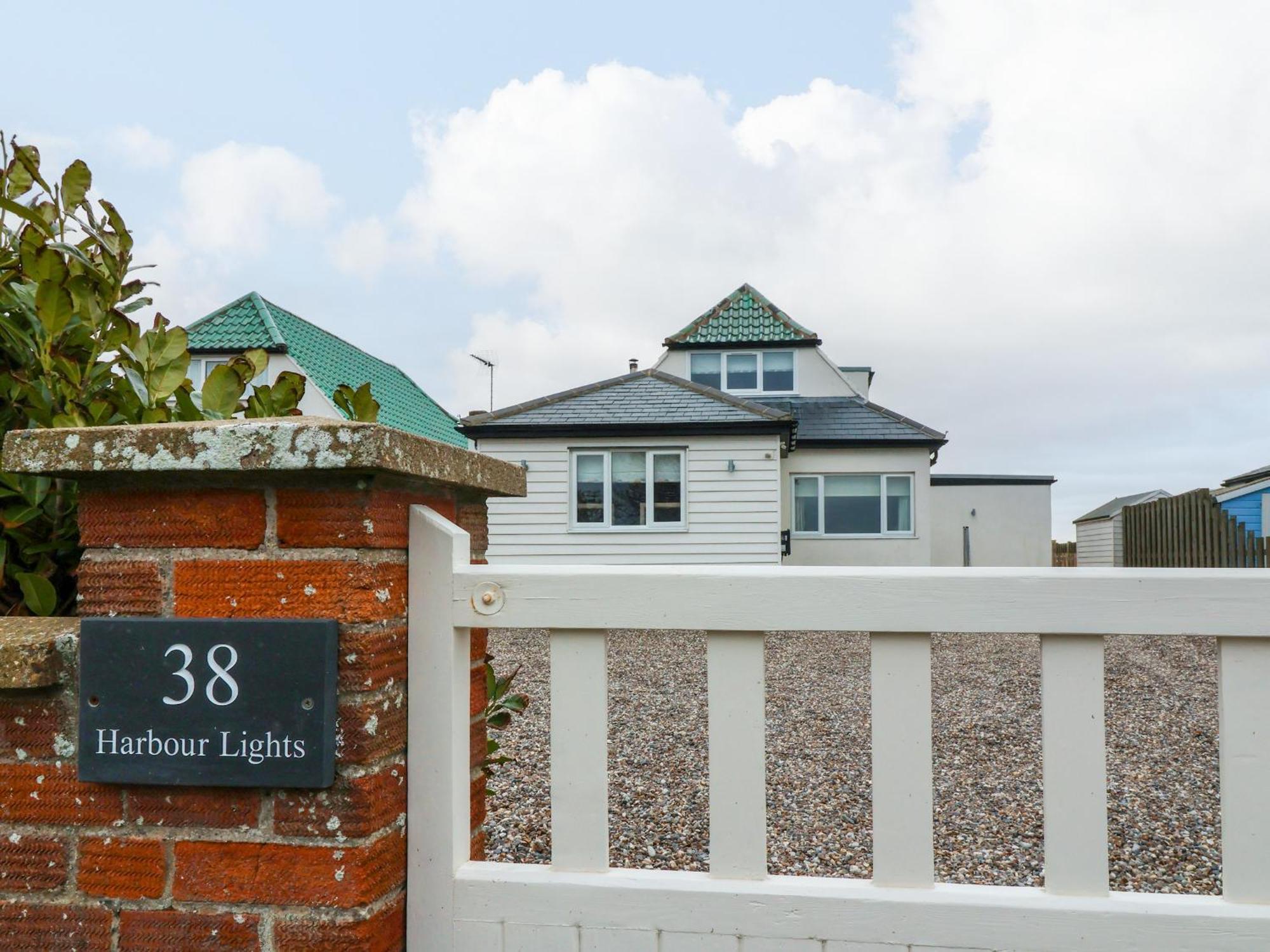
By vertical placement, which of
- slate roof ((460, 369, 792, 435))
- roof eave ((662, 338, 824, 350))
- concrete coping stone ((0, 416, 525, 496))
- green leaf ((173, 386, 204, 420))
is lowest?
concrete coping stone ((0, 416, 525, 496))

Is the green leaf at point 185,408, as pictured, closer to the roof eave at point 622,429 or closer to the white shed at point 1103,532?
the roof eave at point 622,429

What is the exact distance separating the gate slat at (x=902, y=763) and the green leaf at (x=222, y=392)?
1157mm

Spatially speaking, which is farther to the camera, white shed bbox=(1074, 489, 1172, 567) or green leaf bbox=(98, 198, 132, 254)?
white shed bbox=(1074, 489, 1172, 567)

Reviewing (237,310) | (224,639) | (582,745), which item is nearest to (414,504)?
(224,639)

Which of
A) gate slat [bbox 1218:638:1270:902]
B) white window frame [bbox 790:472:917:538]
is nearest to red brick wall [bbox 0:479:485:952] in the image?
gate slat [bbox 1218:638:1270:902]

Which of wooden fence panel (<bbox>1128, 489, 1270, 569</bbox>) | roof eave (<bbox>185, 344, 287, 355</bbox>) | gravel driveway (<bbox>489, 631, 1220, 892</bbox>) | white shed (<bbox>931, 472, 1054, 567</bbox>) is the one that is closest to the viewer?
gravel driveway (<bbox>489, 631, 1220, 892</bbox>)

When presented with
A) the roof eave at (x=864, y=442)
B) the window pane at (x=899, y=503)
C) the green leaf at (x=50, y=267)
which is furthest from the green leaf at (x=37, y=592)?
the window pane at (x=899, y=503)

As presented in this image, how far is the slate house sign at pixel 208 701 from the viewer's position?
116cm

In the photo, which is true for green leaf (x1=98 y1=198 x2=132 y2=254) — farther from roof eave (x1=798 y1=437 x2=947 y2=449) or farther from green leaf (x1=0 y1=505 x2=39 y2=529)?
roof eave (x1=798 y1=437 x2=947 y2=449)

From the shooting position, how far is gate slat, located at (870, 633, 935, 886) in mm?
1208

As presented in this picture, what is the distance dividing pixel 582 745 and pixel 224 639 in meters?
0.52

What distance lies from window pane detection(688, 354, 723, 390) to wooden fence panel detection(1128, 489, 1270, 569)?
7.56m

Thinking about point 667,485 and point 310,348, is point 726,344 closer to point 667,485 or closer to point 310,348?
point 667,485

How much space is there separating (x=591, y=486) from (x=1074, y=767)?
42.1ft
